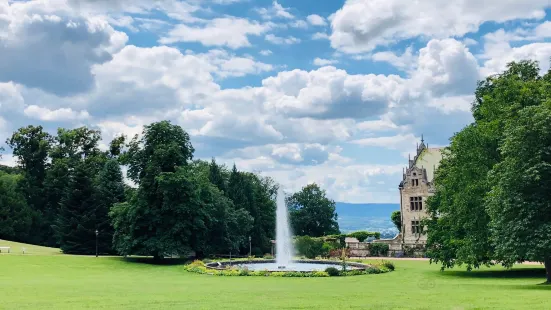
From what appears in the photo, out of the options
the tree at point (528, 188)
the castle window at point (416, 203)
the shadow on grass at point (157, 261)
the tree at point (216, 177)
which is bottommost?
the shadow on grass at point (157, 261)

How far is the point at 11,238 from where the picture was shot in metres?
75.5

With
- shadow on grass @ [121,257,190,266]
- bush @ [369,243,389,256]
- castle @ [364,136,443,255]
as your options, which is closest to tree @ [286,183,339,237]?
castle @ [364,136,443,255]

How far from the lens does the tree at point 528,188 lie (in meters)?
26.2

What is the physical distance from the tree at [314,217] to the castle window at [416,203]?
24.7m

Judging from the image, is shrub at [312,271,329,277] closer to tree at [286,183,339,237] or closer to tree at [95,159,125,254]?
tree at [95,159,125,254]

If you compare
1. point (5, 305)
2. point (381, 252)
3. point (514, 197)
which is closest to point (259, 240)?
point (381, 252)

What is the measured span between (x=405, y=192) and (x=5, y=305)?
201 ft

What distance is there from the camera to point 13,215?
7450cm

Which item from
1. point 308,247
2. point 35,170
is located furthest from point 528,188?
point 35,170

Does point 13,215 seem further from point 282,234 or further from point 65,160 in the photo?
point 282,234

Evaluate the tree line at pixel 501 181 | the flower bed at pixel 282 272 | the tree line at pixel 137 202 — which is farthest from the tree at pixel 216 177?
the tree line at pixel 501 181

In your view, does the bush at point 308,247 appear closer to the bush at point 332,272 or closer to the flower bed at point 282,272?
the flower bed at point 282,272

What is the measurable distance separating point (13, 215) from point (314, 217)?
154ft

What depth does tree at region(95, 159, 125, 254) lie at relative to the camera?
6531 centimetres
